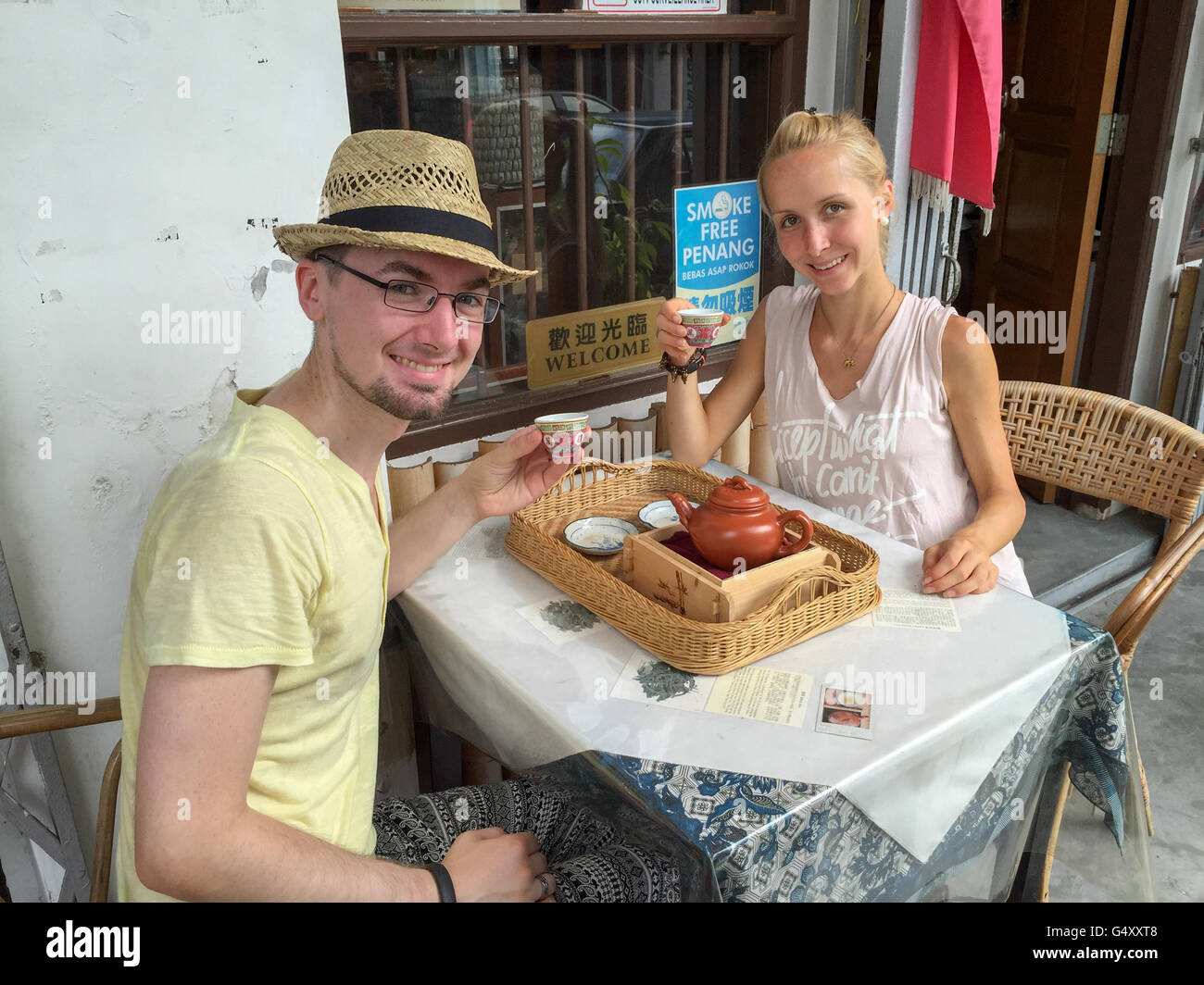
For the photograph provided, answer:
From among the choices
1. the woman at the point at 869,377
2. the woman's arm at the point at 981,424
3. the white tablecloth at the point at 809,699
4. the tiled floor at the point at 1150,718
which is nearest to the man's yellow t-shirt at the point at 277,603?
the white tablecloth at the point at 809,699

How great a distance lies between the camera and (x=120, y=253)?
181 cm

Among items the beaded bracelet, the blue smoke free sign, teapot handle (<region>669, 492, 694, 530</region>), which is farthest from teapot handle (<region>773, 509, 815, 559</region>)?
the blue smoke free sign

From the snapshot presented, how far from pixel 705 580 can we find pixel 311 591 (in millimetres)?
649

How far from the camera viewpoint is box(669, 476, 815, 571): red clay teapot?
1690 millimetres

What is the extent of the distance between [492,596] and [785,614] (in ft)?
1.86

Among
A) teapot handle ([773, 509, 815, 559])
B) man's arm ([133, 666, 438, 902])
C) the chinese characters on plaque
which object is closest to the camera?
man's arm ([133, 666, 438, 902])

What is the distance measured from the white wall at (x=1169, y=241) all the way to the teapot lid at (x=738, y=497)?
3.21 metres

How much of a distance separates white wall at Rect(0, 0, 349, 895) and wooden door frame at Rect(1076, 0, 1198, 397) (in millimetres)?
3351

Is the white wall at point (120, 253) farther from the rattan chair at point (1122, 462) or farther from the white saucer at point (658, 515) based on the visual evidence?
the rattan chair at point (1122, 462)

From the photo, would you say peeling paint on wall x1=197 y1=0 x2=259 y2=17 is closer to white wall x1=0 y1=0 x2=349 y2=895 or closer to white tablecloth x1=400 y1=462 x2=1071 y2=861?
white wall x1=0 y1=0 x2=349 y2=895

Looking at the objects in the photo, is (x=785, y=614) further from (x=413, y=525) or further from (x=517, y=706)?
(x=413, y=525)

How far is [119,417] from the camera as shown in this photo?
74.3 inches

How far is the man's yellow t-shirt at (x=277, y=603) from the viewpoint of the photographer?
1145mm
